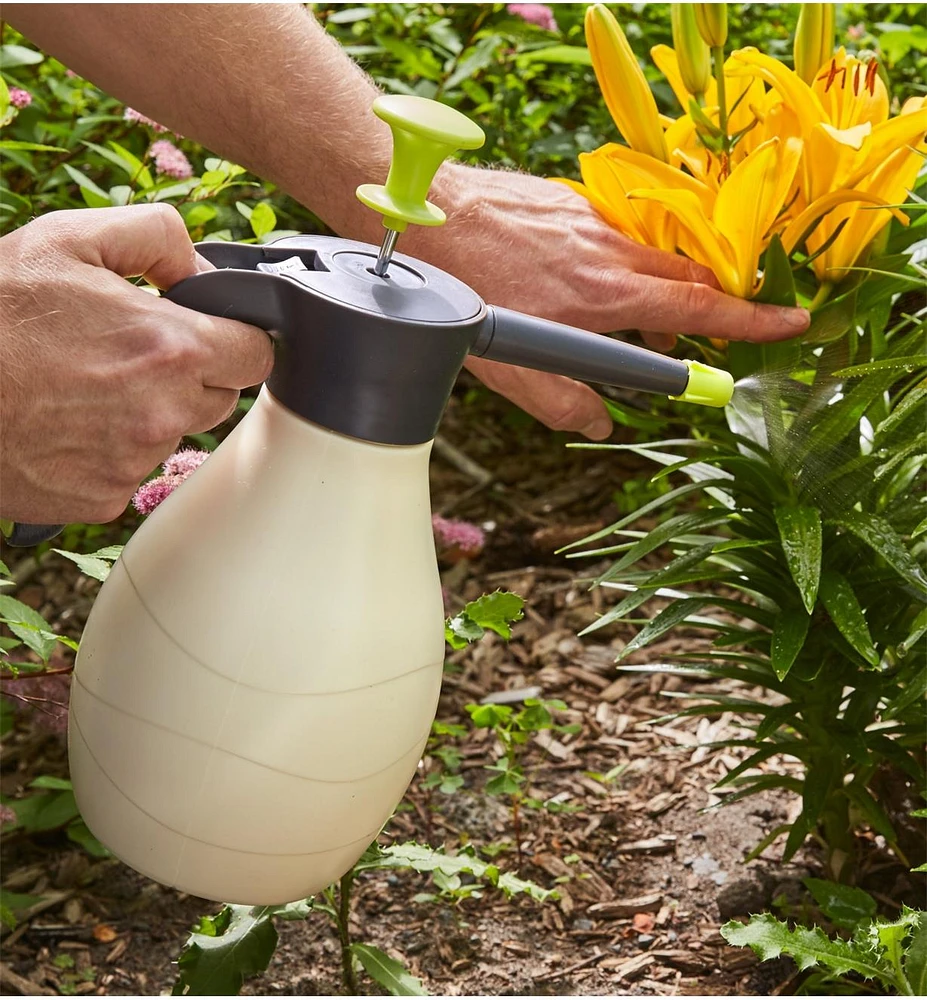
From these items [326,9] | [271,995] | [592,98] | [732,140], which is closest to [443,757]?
[271,995]

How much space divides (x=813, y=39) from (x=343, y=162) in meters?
0.46

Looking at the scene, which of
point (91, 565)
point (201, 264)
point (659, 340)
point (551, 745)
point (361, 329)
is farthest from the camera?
point (551, 745)

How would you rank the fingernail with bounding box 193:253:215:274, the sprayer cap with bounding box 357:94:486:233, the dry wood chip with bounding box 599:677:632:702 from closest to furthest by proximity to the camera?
the sprayer cap with bounding box 357:94:486:233, the fingernail with bounding box 193:253:215:274, the dry wood chip with bounding box 599:677:632:702

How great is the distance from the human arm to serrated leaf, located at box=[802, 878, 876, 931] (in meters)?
0.52

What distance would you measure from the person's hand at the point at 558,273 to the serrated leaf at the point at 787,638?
10.6 inches

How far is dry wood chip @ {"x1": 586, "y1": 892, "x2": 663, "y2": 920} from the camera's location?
137 cm

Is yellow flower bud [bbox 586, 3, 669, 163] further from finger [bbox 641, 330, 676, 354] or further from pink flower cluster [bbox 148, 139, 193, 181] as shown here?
pink flower cluster [bbox 148, 139, 193, 181]

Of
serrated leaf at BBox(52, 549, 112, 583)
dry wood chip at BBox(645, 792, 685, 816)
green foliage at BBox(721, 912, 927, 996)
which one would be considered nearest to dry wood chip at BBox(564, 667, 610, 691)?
dry wood chip at BBox(645, 792, 685, 816)

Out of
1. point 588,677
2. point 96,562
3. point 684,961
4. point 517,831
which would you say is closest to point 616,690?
point 588,677

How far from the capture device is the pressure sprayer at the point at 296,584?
2.23 feet

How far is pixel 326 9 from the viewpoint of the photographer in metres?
2.04

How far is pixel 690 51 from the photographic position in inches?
41.5

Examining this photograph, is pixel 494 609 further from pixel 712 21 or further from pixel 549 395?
pixel 712 21

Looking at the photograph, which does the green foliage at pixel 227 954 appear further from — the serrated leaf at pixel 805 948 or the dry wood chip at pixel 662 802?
the dry wood chip at pixel 662 802
